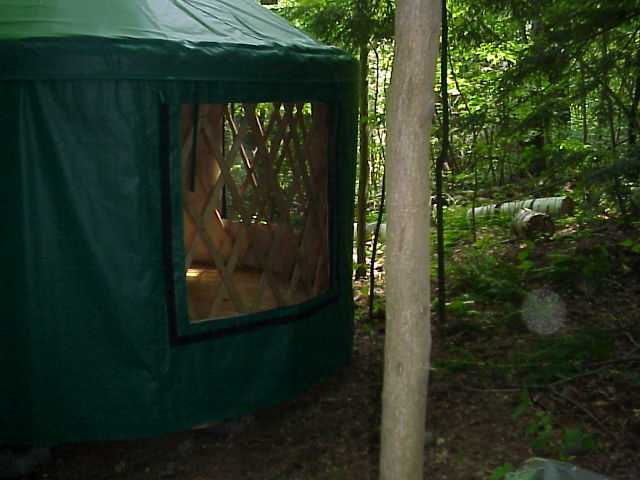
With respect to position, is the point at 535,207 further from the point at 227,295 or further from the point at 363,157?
the point at 227,295

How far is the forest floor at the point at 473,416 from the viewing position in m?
3.58

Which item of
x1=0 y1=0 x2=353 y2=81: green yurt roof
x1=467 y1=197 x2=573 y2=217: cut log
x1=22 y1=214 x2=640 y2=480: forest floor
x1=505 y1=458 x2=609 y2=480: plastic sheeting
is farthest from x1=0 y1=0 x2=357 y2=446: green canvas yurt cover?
x1=467 y1=197 x2=573 y2=217: cut log

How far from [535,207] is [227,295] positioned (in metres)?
4.11

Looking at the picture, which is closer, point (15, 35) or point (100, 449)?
point (15, 35)

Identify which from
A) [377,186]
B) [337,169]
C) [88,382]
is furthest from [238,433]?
[377,186]

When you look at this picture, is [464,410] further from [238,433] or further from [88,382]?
[88,382]

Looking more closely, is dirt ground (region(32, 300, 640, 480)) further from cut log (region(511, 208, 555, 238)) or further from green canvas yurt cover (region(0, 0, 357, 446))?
cut log (region(511, 208, 555, 238))

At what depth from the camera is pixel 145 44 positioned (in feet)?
11.5

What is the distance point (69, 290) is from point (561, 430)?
2245 mm

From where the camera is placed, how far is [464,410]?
13.5ft

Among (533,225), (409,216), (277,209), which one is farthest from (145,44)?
(533,225)

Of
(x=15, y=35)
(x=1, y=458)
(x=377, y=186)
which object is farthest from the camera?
(x=377, y=186)

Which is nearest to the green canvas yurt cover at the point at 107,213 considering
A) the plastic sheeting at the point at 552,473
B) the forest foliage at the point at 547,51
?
the forest foliage at the point at 547,51

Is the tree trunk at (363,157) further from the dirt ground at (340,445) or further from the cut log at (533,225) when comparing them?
the dirt ground at (340,445)
